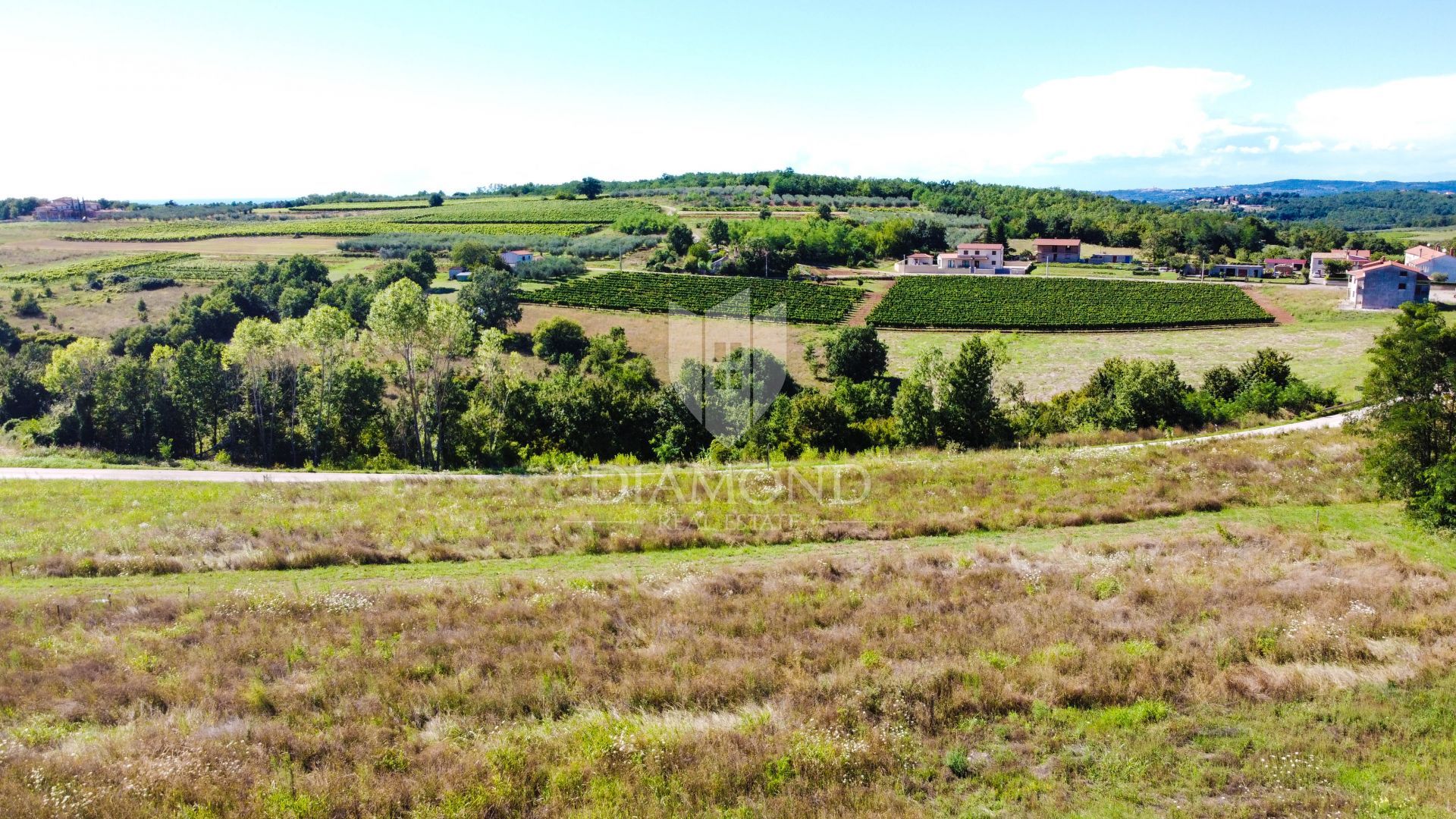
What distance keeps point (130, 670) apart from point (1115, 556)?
1610cm

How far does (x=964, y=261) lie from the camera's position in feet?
301

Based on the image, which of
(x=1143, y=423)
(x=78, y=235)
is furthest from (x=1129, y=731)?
(x=78, y=235)

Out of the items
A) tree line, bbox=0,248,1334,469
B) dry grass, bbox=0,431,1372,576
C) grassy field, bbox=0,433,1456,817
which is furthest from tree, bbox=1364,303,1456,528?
tree line, bbox=0,248,1334,469

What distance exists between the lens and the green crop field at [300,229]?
11126cm

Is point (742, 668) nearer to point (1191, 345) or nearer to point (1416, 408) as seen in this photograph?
point (1416, 408)

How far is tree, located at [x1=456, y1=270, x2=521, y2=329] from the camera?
6325 centimetres

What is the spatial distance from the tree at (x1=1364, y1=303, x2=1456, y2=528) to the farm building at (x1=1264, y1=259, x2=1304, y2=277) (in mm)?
84201

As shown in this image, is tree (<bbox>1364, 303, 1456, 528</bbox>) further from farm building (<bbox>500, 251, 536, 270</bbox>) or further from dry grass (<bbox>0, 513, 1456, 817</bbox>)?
farm building (<bbox>500, 251, 536, 270</bbox>)

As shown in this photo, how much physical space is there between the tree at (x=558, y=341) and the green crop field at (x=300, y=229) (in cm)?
5980

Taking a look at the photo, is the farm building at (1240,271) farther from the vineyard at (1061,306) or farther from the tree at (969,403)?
the tree at (969,403)

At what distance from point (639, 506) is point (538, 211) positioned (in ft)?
438

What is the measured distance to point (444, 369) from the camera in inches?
1273

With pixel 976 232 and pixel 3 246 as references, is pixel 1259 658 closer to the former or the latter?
pixel 976 232

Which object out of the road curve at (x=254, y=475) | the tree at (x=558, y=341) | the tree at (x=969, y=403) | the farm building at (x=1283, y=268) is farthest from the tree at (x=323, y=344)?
the farm building at (x=1283, y=268)
